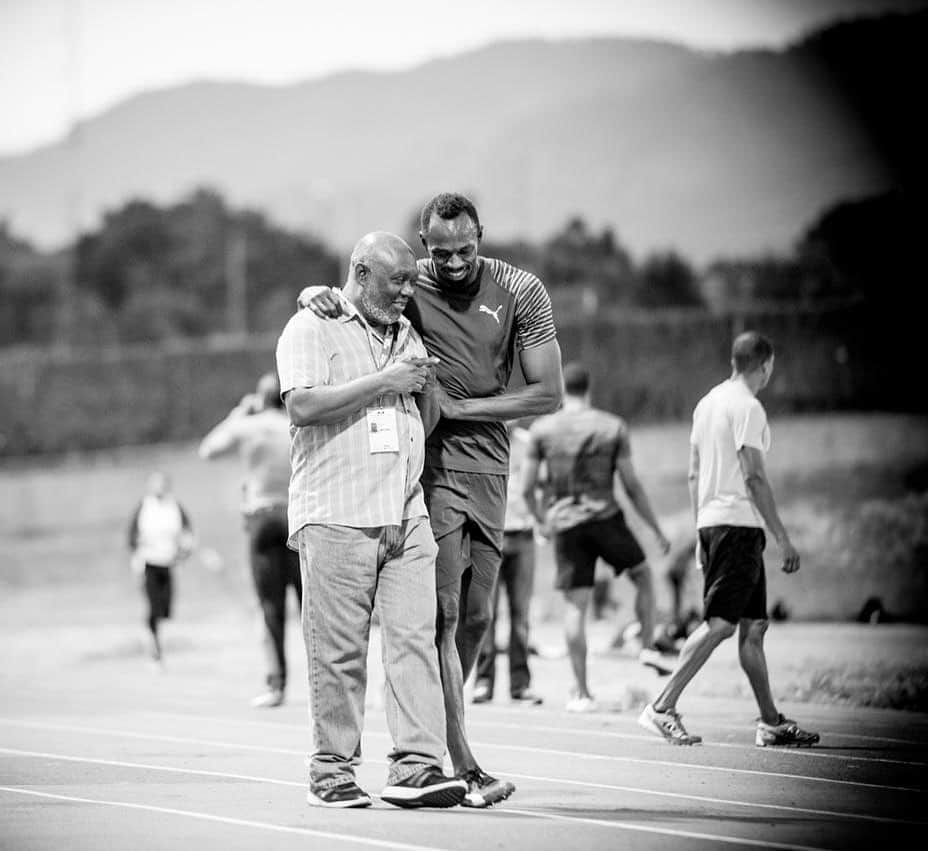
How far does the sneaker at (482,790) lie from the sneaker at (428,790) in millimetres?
100

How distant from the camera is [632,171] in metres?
34.9

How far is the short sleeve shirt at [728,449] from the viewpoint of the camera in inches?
390

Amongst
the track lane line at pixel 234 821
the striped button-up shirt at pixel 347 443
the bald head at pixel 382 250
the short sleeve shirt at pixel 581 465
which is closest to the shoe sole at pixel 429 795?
the track lane line at pixel 234 821

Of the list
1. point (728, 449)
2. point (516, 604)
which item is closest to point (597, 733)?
point (728, 449)

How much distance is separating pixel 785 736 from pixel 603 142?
31.3m

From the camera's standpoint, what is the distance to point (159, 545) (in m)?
18.8

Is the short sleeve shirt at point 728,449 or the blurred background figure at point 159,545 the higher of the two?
the short sleeve shirt at point 728,449

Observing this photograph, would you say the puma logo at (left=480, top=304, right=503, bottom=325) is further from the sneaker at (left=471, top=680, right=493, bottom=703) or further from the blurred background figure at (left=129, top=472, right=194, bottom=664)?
the blurred background figure at (left=129, top=472, right=194, bottom=664)

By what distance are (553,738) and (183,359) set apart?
36.9 m

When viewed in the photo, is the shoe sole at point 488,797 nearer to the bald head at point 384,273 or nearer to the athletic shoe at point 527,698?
the bald head at point 384,273

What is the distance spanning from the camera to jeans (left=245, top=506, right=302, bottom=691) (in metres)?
13.1

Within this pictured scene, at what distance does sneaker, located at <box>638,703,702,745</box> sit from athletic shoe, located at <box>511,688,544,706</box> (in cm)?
286

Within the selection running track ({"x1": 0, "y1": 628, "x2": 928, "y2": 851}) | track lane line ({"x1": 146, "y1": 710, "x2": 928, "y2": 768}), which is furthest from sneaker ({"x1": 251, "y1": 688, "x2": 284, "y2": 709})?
track lane line ({"x1": 146, "y1": 710, "x2": 928, "y2": 768})

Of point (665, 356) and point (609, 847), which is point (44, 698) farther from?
point (665, 356)
